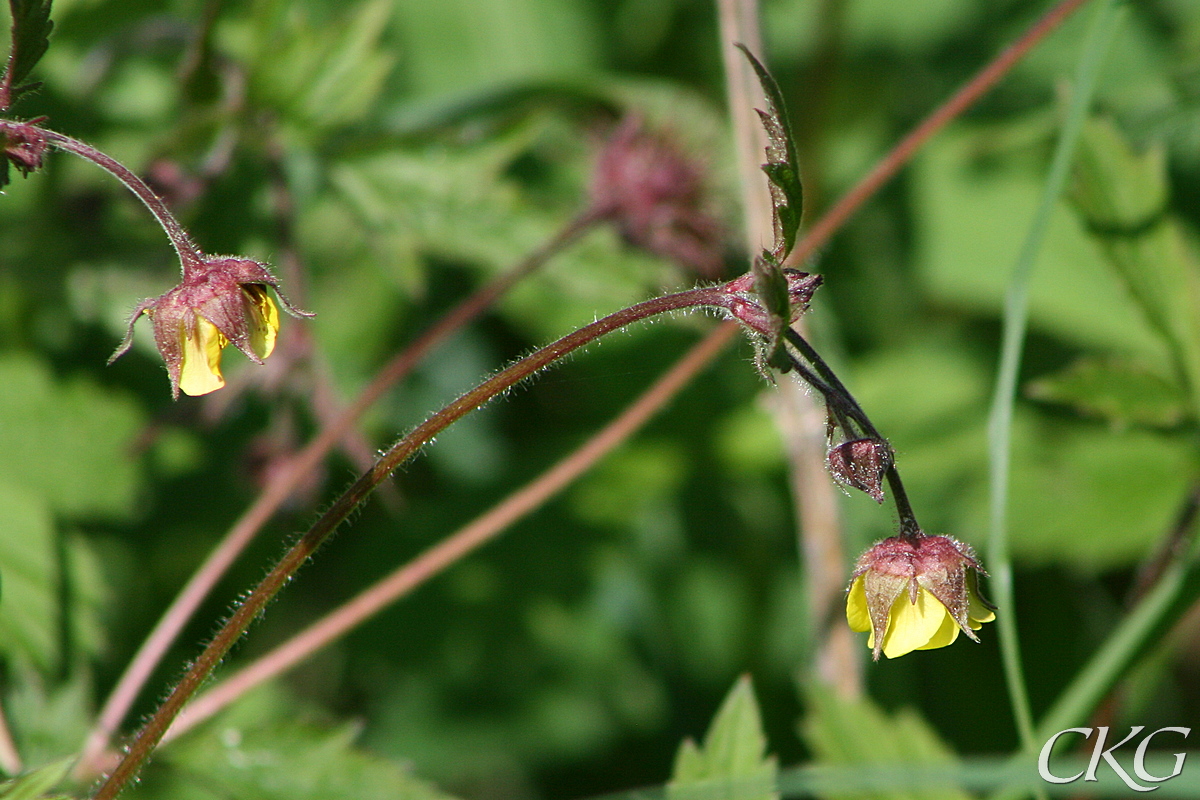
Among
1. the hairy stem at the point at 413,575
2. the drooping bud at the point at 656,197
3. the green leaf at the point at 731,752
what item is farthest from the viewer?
the drooping bud at the point at 656,197

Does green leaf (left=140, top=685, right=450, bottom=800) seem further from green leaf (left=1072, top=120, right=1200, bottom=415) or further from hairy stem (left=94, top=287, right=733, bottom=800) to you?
green leaf (left=1072, top=120, right=1200, bottom=415)

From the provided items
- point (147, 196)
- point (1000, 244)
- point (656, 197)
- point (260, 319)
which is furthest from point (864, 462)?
point (1000, 244)

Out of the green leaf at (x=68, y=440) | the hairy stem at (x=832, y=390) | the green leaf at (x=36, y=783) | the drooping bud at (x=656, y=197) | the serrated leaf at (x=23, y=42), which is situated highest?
the drooping bud at (x=656, y=197)

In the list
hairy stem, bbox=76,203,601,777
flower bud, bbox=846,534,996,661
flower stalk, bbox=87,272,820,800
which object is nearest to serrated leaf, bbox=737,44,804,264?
flower stalk, bbox=87,272,820,800

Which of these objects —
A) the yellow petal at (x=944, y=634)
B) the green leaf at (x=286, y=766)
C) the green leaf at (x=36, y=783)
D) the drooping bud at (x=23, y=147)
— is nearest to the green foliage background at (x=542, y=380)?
the green leaf at (x=286, y=766)

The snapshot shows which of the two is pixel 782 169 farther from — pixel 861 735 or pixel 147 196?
pixel 861 735

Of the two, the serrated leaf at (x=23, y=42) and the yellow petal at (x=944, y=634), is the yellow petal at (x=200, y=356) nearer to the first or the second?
the serrated leaf at (x=23, y=42)

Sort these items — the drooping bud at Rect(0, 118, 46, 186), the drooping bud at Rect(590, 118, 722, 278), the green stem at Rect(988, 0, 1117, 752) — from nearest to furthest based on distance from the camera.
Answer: the drooping bud at Rect(0, 118, 46, 186)
the green stem at Rect(988, 0, 1117, 752)
the drooping bud at Rect(590, 118, 722, 278)

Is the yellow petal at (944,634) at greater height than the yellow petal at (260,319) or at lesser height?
lesser

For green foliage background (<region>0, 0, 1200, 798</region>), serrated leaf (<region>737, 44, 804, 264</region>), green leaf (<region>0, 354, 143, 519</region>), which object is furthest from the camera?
green leaf (<region>0, 354, 143, 519</region>)
